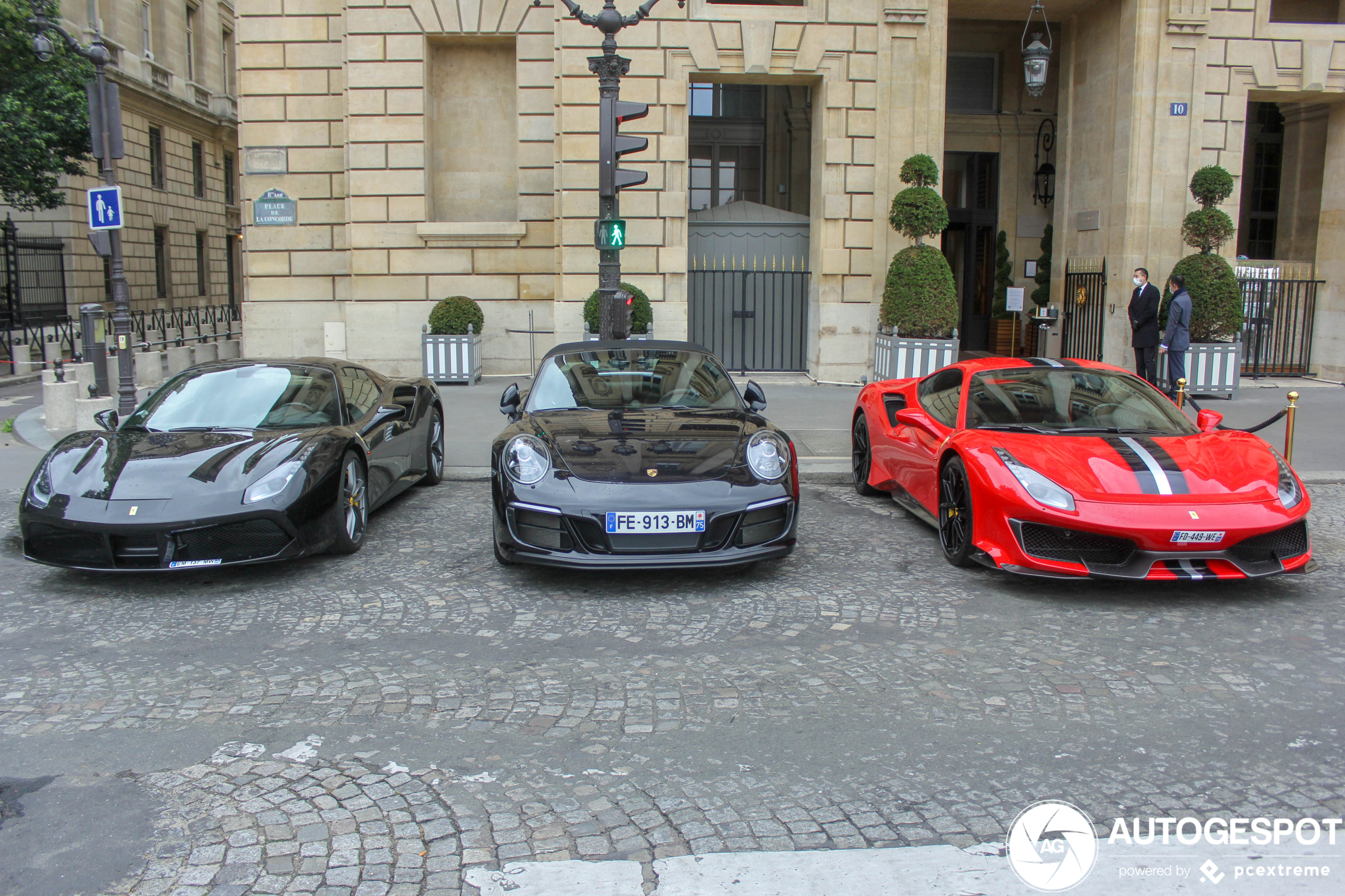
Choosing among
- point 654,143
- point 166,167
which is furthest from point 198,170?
point 654,143

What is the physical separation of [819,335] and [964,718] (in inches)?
485

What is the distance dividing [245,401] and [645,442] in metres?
2.88

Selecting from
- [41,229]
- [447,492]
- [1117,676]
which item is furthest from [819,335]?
[41,229]

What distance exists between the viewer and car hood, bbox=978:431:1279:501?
5484mm

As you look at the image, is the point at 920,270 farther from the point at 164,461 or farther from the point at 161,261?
the point at 161,261

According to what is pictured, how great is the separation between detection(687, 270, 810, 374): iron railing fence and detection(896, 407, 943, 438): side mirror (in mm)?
9259

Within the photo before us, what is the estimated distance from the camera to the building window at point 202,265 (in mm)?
37219

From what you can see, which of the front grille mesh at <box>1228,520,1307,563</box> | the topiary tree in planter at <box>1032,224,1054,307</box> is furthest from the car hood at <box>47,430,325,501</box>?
the topiary tree in planter at <box>1032,224,1054,307</box>

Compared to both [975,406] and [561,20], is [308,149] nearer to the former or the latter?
[561,20]

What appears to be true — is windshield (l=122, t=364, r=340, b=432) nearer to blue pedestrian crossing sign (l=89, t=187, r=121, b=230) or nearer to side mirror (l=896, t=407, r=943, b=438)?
side mirror (l=896, t=407, r=943, b=438)

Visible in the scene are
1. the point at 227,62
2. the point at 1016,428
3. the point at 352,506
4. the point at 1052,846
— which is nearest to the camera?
the point at 1052,846

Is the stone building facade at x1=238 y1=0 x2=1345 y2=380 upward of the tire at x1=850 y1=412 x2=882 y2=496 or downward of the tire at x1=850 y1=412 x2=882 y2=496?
upward

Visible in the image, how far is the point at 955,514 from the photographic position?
620cm

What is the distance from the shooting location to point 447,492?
28.1 feet
